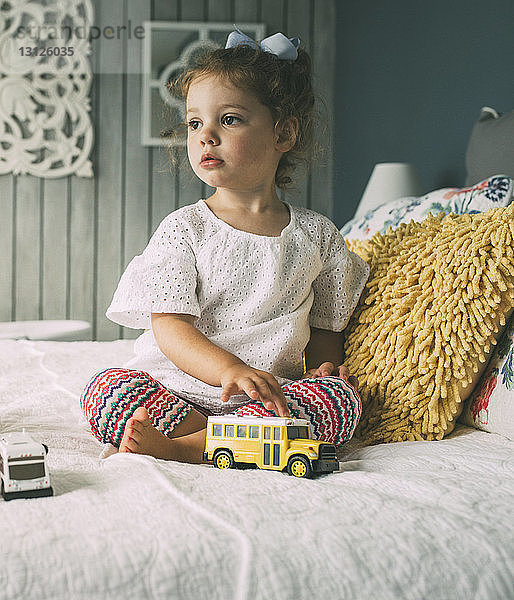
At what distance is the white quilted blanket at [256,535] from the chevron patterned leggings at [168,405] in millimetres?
169

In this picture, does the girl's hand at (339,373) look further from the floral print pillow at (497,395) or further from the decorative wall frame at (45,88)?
the decorative wall frame at (45,88)

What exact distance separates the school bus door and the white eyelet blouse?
28cm

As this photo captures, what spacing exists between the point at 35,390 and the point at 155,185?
222cm

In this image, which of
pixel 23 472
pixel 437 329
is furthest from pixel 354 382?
pixel 23 472

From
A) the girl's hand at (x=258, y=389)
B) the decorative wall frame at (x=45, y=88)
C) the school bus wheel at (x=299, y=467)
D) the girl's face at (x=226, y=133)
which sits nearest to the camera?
the school bus wheel at (x=299, y=467)

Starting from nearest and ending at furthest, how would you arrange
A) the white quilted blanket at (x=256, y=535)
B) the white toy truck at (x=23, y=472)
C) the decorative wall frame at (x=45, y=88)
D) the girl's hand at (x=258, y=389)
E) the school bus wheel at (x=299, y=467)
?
the white quilted blanket at (x=256, y=535)
the white toy truck at (x=23, y=472)
the school bus wheel at (x=299, y=467)
the girl's hand at (x=258, y=389)
the decorative wall frame at (x=45, y=88)

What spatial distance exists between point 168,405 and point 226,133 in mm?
496

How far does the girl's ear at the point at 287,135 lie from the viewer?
1353 mm

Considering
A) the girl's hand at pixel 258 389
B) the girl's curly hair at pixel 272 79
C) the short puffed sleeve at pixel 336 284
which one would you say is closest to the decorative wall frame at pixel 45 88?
the girl's curly hair at pixel 272 79

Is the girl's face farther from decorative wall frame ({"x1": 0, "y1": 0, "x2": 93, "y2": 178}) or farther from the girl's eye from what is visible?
decorative wall frame ({"x1": 0, "y1": 0, "x2": 93, "y2": 178})

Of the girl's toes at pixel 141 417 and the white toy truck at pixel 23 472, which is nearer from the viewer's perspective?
the white toy truck at pixel 23 472

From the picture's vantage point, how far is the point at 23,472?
700 millimetres

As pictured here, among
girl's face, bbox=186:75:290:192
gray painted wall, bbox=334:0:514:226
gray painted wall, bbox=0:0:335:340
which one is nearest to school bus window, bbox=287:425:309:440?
girl's face, bbox=186:75:290:192

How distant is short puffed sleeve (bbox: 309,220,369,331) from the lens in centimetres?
128
